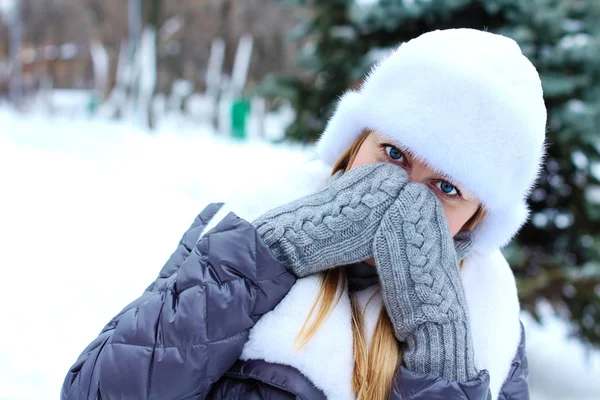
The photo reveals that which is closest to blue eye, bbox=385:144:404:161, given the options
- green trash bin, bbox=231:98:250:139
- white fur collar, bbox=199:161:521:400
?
white fur collar, bbox=199:161:521:400

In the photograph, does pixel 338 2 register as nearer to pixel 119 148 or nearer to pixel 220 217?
pixel 220 217

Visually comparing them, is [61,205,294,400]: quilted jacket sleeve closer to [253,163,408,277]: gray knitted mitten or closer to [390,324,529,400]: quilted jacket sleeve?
[253,163,408,277]: gray knitted mitten

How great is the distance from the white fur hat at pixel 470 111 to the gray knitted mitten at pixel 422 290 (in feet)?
0.43

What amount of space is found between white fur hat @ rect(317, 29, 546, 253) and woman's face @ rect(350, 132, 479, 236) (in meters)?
0.02

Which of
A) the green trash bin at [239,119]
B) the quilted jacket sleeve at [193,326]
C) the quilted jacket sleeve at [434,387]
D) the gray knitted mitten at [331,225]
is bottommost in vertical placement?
the green trash bin at [239,119]

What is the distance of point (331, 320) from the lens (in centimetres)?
117

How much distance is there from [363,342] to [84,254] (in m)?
3.44

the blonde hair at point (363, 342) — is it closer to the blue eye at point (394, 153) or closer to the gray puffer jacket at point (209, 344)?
the gray puffer jacket at point (209, 344)

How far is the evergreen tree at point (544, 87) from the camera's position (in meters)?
3.00

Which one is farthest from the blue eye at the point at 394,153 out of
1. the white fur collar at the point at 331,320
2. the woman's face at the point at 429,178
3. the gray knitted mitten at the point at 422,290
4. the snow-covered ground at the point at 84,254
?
the snow-covered ground at the point at 84,254

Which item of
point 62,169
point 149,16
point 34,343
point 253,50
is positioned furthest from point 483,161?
point 253,50

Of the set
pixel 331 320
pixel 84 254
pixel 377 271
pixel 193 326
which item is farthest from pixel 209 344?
pixel 84 254

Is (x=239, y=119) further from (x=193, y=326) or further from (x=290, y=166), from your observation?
(x=193, y=326)

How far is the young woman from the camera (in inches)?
42.8
